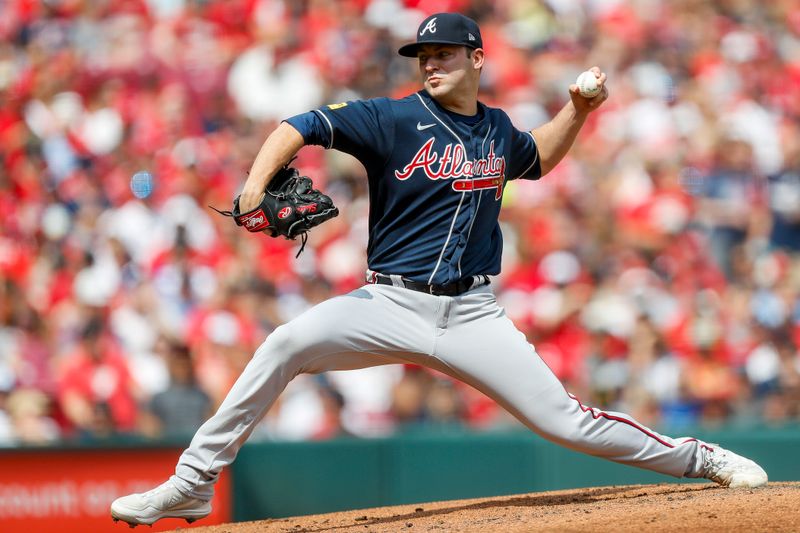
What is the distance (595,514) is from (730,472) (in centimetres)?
79

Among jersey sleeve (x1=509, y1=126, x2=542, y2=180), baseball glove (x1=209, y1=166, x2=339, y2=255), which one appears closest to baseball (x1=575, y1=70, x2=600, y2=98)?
jersey sleeve (x1=509, y1=126, x2=542, y2=180)

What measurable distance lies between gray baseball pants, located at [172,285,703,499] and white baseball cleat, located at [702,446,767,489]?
0.36 m

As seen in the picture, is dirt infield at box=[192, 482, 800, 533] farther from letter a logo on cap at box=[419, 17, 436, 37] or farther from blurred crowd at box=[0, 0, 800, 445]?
blurred crowd at box=[0, 0, 800, 445]

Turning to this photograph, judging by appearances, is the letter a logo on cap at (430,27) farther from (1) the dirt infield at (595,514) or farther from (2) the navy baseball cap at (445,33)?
(1) the dirt infield at (595,514)

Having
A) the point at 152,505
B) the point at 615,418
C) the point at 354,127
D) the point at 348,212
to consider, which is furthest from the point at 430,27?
the point at 348,212

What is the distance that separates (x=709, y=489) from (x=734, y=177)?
12.8 ft

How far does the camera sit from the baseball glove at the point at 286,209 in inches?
150

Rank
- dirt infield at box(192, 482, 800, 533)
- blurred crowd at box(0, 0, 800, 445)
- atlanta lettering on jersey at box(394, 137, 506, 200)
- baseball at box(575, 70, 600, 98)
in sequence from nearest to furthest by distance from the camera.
Result: dirt infield at box(192, 482, 800, 533) < atlanta lettering on jersey at box(394, 137, 506, 200) < baseball at box(575, 70, 600, 98) < blurred crowd at box(0, 0, 800, 445)

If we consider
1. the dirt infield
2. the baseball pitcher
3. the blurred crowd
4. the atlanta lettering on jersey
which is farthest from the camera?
the blurred crowd

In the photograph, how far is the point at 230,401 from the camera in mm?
3904

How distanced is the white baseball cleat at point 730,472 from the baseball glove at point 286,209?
1820 millimetres

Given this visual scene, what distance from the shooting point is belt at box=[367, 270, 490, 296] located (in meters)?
4.07

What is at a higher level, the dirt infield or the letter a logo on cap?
the letter a logo on cap

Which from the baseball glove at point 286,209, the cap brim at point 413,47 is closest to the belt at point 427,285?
the baseball glove at point 286,209
